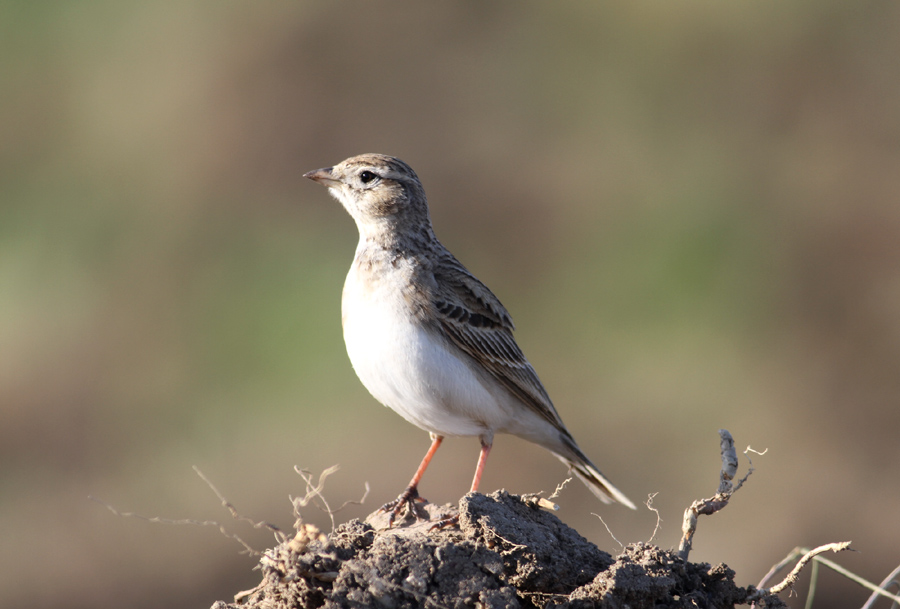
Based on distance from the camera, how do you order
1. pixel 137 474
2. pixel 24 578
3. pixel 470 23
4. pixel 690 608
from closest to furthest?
pixel 690 608 < pixel 24 578 < pixel 137 474 < pixel 470 23

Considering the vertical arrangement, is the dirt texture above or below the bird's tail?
below

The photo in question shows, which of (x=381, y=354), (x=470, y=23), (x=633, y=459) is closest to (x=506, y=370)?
(x=381, y=354)

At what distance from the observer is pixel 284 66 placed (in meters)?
16.9

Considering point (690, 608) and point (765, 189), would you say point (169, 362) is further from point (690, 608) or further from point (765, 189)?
point (690, 608)

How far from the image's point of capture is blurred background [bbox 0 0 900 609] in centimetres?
1233

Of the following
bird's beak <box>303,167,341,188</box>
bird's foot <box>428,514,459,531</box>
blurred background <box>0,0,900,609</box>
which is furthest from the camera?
blurred background <box>0,0,900,609</box>

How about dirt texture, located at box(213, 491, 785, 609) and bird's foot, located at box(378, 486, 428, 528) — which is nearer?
dirt texture, located at box(213, 491, 785, 609)

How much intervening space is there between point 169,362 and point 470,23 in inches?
296

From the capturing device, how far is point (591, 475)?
7426mm

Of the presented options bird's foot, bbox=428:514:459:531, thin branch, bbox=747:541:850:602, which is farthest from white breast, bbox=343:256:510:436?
thin branch, bbox=747:541:850:602

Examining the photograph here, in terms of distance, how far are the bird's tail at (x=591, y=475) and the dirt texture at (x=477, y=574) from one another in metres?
2.25

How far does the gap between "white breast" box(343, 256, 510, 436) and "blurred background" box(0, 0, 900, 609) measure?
468cm

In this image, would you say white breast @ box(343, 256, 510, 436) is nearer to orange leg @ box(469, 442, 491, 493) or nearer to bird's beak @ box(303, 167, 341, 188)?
orange leg @ box(469, 442, 491, 493)

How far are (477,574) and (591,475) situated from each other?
2.89 m
